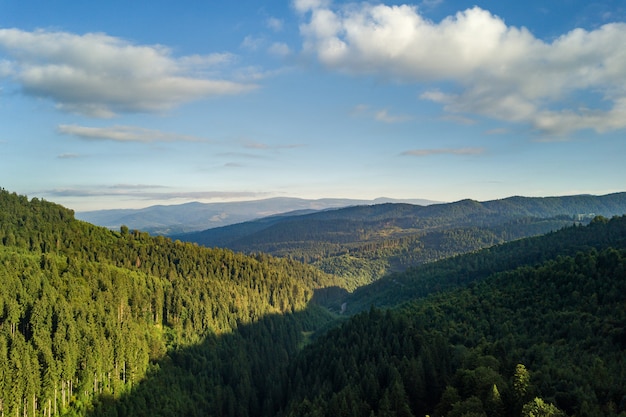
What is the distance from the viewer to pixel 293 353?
179 metres

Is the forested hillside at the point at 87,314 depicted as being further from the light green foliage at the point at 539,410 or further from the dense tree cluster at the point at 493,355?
the light green foliage at the point at 539,410

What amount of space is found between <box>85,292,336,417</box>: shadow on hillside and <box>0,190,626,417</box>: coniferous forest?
49 centimetres

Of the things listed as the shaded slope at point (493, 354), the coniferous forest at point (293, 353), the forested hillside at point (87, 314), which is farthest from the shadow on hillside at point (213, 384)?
the shaded slope at point (493, 354)

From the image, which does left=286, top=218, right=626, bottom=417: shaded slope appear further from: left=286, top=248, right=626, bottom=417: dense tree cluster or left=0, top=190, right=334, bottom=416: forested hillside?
left=0, top=190, right=334, bottom=416: forested hillside

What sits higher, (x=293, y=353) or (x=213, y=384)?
(x=213, y=384)

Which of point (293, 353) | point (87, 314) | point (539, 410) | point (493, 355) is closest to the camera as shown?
point (539, 410)

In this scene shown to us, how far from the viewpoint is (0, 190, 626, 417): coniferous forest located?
219ft

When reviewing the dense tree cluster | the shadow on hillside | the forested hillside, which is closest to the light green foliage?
the dense tree cluster

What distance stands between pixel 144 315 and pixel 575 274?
14763 centimetres

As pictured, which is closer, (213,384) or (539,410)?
(539,410)

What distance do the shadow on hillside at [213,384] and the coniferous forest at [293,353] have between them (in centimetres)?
49

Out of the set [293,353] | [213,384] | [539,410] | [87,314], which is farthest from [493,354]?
[293,353]

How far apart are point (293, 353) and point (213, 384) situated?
179 feet

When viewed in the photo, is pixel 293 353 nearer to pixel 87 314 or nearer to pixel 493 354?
pixel 87 314
